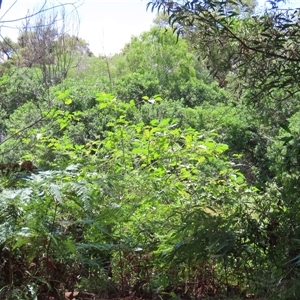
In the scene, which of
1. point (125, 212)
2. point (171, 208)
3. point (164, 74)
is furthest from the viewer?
point (164, 74)

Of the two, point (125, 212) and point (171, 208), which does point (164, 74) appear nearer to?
point (171, 208)

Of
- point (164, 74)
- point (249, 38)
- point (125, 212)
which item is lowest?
point (125, 212)

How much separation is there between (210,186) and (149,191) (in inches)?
15.5

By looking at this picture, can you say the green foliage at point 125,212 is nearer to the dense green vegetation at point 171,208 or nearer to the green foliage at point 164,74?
the dense green vegetation at point 171,208

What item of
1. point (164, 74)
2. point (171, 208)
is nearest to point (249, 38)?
point (171, 208)

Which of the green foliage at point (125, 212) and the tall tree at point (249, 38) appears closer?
the green foliage at point (125, 212)

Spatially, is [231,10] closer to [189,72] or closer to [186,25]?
[186,25]

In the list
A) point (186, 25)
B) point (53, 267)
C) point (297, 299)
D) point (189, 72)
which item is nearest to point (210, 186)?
point (186, 25)

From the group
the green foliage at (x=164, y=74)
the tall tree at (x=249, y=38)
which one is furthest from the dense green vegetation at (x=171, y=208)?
the green foliage at (x=164, y=74)

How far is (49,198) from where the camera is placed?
81.0 inches

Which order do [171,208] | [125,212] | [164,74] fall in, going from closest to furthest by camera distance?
A: 1. [125,212]
2. [171,208]
3. [164,74]

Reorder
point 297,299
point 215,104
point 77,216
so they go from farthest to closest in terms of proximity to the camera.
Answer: point 215,104 → point 77,216 → point 297,299

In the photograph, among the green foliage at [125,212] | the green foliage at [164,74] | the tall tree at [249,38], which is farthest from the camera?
the green foliage at [164,74]

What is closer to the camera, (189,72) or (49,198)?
(49,198)
